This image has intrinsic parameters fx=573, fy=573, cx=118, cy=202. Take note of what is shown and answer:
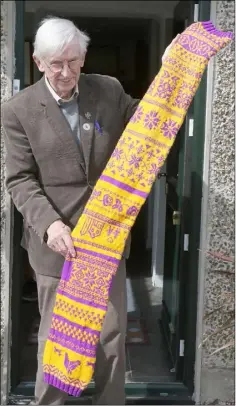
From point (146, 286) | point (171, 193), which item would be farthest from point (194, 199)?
point (146, 286)

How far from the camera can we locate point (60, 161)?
2.51 meters

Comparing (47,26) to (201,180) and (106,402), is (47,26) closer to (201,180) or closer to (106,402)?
(201,180)

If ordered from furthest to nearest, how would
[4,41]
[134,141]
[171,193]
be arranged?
1. [171,193]
2. [4,41]
3. [134,141]

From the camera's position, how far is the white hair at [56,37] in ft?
7.48

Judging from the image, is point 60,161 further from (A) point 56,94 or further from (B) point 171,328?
(B) point 171,328

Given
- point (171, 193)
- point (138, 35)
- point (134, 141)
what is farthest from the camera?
point (138, 35)

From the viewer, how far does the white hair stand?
2281mm

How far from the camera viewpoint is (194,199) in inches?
130

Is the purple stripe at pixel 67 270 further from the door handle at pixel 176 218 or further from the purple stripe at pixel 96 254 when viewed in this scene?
the door handle at pixel 176 218

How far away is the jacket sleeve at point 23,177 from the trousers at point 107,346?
340mm

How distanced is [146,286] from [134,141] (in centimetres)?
342

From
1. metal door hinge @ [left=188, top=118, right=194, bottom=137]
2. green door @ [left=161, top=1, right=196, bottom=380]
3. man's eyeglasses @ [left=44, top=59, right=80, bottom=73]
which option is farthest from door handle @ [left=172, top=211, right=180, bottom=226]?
man's eyeglasses @ [left=44, top=59, right=80, bottom=73]

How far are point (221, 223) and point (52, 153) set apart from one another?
1235 millimetres

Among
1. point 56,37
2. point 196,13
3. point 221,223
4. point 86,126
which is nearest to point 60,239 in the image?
point 86,126
